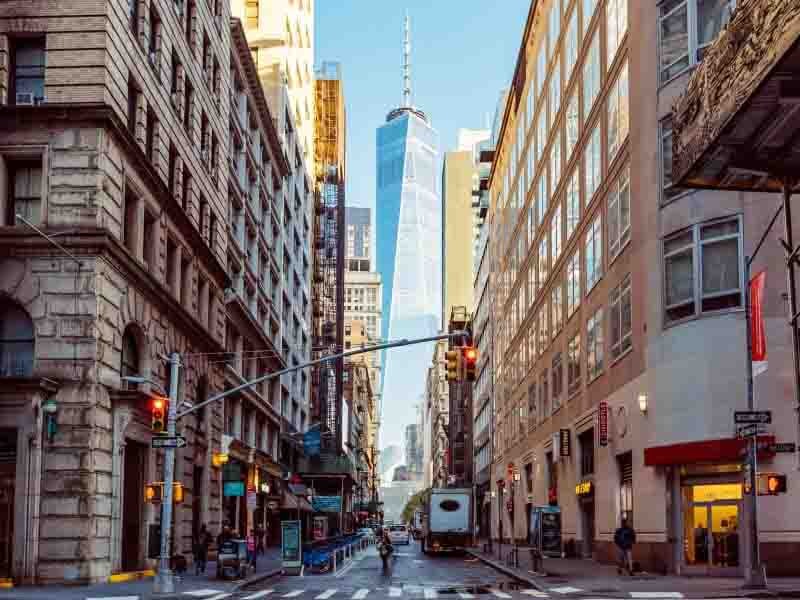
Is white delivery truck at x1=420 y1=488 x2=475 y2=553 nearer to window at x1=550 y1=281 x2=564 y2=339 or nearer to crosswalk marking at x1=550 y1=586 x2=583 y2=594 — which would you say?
window at x1=550 y1=281 x2=564 y2=339

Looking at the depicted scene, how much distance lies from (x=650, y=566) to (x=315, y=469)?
84.1 metres

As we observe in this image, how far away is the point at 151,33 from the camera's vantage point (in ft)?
138

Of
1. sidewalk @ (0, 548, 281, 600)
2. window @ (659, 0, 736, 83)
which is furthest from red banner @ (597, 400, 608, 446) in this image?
sidewalk @ (0, 548, 281, 600)

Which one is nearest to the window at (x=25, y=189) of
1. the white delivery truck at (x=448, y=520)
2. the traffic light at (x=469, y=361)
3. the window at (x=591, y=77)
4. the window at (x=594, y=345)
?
the traffic light at (x=469, y=361)

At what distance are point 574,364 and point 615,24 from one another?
17.9 m

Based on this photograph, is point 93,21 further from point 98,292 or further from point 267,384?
point 267,384

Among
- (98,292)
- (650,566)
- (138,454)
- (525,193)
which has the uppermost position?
(525,193)

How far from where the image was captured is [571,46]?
58.7m

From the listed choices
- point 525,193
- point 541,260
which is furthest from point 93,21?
point 525,193

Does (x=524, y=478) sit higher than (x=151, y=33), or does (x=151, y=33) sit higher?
(x=151, y=33)

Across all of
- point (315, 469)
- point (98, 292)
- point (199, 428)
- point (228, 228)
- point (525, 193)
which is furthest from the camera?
point (315, 469)

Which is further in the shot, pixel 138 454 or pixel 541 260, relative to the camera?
pixel 541 260

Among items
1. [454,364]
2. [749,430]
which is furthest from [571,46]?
[749,430]

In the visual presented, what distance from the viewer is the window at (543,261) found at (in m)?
67.5
